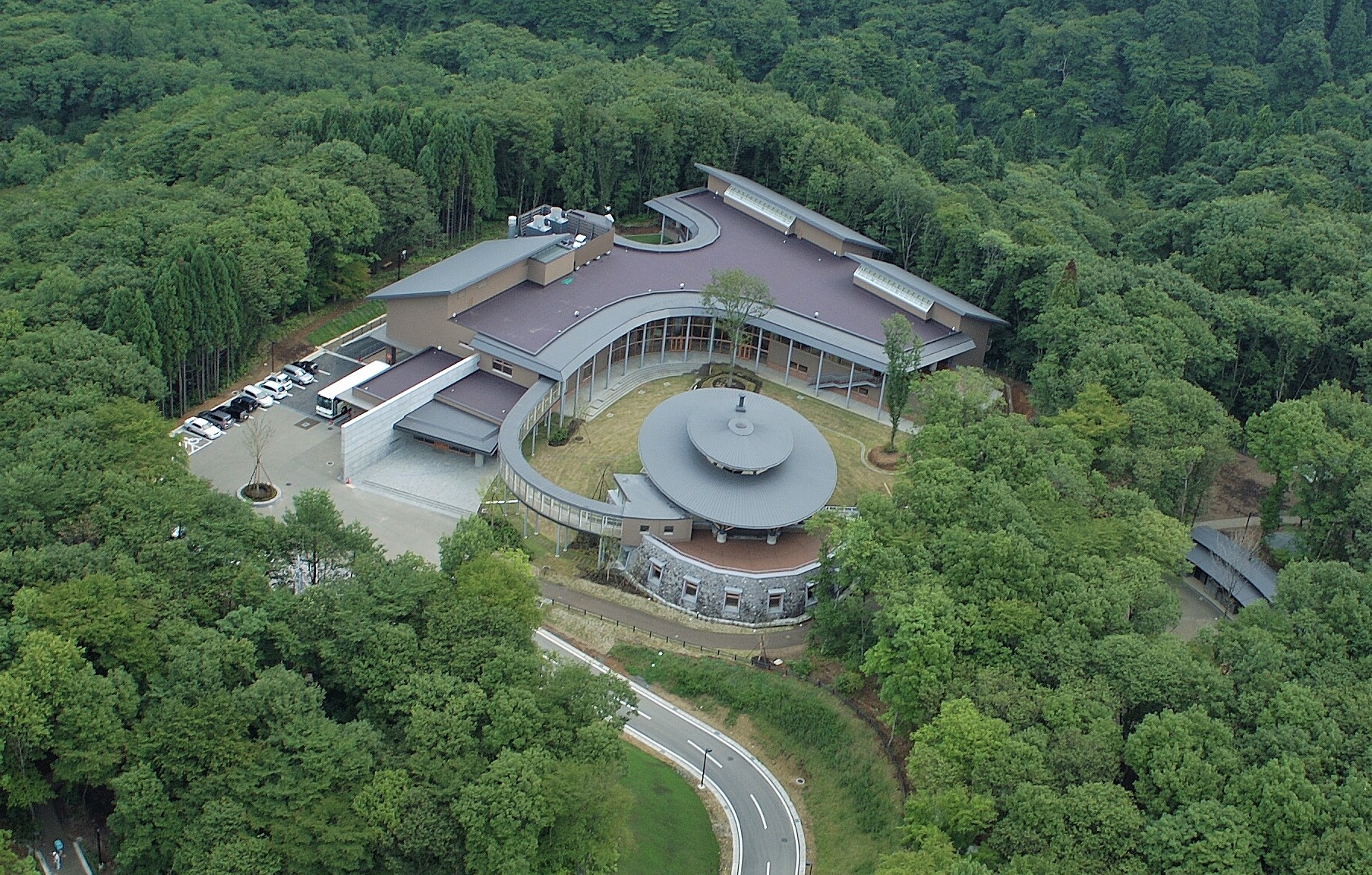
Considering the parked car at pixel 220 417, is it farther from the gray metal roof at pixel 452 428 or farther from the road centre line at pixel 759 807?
the road centre line at pixel 759 807

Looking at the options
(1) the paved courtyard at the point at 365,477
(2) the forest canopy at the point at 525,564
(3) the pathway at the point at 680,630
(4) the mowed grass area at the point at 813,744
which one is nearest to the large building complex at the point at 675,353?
(3) the pathway at the point at 680,630

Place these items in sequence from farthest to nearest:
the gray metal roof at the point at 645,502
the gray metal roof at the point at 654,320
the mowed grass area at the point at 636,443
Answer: the gray metal roof at the point at 654,320 < the mowed grass area at the point at 636,443 < the gray metal roof at the point at 645,502

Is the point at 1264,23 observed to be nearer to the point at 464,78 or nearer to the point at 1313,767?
the point at 464,78

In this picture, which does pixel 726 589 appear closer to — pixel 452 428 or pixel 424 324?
pixel 452 428

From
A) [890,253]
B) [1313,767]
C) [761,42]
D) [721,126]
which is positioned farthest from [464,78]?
[1313,767]

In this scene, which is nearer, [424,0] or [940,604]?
[940,604]
